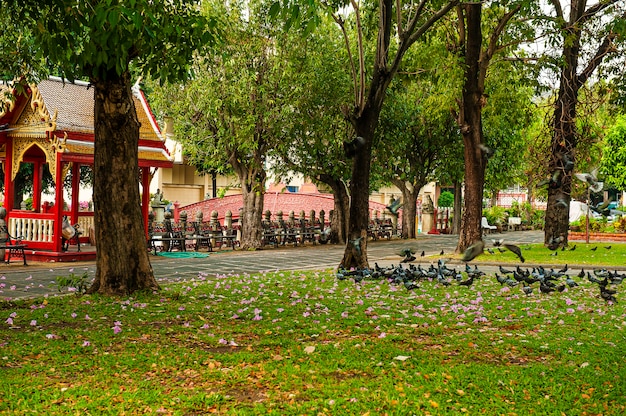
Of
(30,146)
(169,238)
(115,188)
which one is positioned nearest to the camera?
(115,188)

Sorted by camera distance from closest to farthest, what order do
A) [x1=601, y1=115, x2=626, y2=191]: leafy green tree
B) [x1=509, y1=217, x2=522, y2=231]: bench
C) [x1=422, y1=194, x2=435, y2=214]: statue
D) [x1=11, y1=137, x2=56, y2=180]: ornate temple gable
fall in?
[x1=11, y1=137, x2=56, y2=180]: ornate temple gable, [x1=422, y1=194, x2=435, y2=214]: statue, [x1=601, y1=115, x2=626, y2=191]: leafy green tree, [x1=509, y1=217, x2=522, y2=231]: bench

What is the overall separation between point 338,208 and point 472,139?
853 cm

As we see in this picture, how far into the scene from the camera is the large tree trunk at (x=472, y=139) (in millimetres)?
16875

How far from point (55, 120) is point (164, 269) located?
4784 mm

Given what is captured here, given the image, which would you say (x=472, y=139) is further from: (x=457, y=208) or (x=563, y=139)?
(x=457, y=208)

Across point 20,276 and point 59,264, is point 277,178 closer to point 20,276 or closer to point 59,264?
point 59,264

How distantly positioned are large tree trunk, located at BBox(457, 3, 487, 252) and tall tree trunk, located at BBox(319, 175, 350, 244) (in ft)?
24.8

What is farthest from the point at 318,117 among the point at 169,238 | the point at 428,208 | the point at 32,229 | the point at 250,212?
the point at 428,208

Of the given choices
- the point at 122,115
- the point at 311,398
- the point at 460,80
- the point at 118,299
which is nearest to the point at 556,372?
the point at 311,398

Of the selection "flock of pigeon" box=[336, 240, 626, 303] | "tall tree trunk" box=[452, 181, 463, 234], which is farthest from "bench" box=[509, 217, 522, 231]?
"flock of pigeon" box=[336, 240, 626, 303]

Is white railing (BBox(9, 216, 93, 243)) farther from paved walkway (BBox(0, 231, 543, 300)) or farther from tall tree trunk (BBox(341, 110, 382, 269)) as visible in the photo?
tall tree trunk (BBox(341, 110, 382, 269))

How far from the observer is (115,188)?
899 centimetres

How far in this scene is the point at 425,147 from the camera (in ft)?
89.4

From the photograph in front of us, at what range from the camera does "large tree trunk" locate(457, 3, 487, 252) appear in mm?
16875
